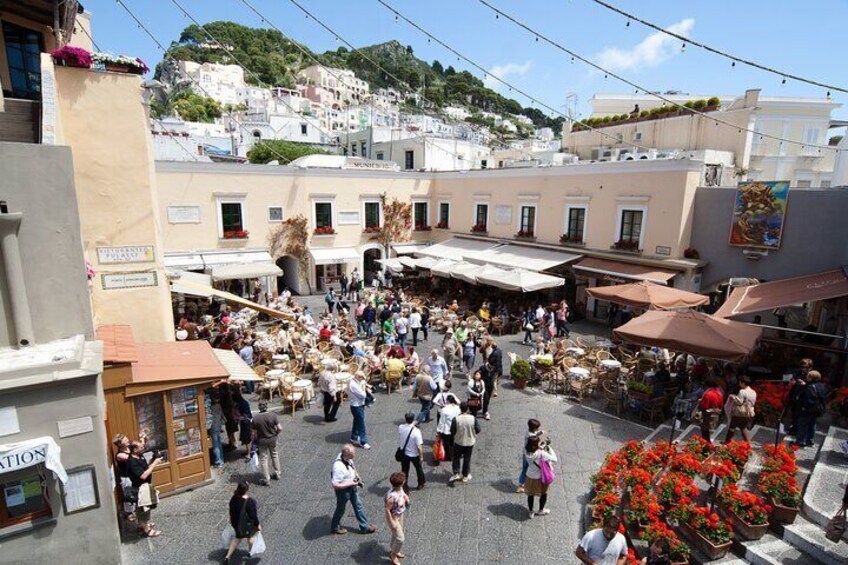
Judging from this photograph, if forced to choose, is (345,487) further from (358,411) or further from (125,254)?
(125,254)

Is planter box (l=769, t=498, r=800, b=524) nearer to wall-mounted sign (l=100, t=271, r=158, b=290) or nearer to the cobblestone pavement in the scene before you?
the cobblestone pavement

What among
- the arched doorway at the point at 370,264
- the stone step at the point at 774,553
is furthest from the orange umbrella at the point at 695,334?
the arched doorway at the point at 370,264

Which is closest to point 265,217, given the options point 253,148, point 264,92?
point 253,148

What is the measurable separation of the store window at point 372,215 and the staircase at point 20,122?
15.5 m

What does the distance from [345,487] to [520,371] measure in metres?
6.56

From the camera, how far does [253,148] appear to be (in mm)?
49188

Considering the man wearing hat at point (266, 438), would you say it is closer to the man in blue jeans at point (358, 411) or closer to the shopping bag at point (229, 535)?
the man in blue jeans at point (358, 411)

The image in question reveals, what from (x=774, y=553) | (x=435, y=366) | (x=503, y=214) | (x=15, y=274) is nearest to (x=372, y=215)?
(x=503, y=214)

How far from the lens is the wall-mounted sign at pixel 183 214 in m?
19.1

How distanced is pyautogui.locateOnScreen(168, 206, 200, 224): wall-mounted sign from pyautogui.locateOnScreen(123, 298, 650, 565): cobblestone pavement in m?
13.0

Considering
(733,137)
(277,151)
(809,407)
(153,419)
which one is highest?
(277,151)

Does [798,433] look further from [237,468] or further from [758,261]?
[237,468]

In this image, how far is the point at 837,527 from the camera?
5449mm

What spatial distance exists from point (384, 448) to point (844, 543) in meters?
6.65
